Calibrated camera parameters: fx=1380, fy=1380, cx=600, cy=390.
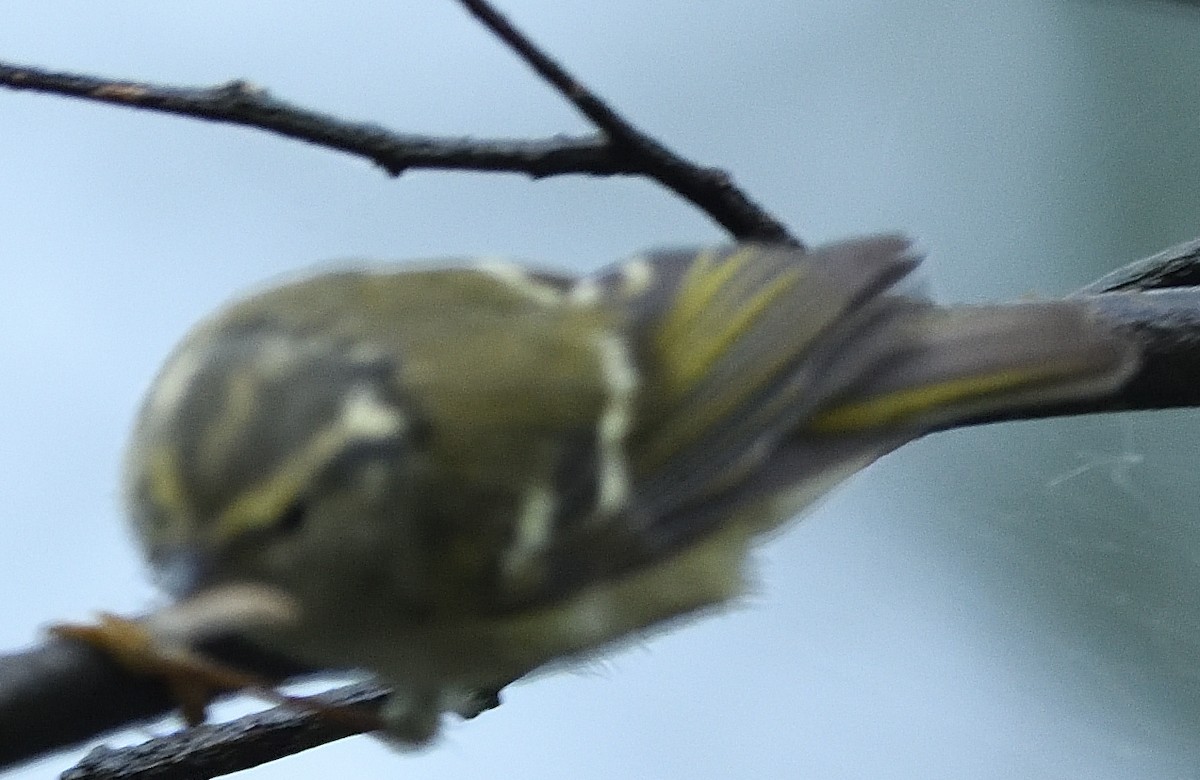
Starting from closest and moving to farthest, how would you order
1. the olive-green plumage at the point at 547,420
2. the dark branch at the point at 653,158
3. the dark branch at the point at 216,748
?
1. the olive-green plumage at the point at 547,420
2. the dark branch at the point at 653,158
3. the dark branch at the point at 216,748

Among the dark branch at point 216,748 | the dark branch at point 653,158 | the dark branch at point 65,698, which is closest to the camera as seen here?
the dark branch at point 65,698

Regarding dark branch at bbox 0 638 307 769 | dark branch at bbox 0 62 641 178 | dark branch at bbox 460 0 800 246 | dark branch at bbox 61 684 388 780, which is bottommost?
dark branch at bbox 0 638 307 769

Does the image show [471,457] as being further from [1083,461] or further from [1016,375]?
[1083,461]

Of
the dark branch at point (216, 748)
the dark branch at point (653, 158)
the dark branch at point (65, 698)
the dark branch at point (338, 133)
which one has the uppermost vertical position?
the dark branch at point (338, 133)

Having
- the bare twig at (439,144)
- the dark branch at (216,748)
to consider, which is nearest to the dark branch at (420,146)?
the bare twig at (439,144)

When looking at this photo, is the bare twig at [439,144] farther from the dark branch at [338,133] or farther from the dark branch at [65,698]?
the dark branch at [65,698]

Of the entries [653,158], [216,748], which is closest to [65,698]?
[216,748]

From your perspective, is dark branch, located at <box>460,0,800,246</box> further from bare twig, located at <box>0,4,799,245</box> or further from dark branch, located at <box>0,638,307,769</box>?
dark branch, located at <box>0,638,307,769</box>

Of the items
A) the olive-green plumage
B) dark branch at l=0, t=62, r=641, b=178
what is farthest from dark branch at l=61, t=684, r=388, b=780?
dark branch at l=0, t=62, r=641, b=178

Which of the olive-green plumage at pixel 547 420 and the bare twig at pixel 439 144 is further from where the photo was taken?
the bare twig at pixel 439 144

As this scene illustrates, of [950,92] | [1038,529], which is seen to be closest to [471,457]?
[1038,529]
